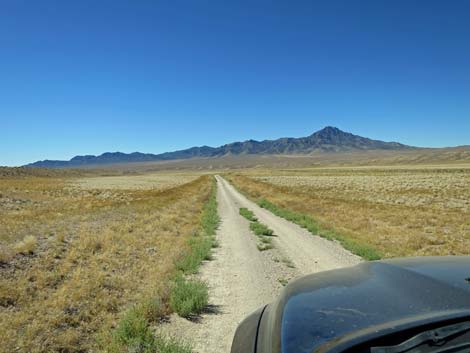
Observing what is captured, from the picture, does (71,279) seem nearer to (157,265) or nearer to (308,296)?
(157,265)

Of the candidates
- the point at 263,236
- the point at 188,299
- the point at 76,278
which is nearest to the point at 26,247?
the point at 76,278

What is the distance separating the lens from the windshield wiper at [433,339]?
1.66m

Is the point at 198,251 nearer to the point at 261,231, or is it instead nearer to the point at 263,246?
the point at 263,246

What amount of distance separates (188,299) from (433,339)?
5.15m

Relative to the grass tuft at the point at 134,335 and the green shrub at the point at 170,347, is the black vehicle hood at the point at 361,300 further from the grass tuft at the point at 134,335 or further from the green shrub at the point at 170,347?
the grass tuft at the point at 134,335

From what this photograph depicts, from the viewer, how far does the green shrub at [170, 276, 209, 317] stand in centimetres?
599

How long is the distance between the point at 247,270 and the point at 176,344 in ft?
14.2

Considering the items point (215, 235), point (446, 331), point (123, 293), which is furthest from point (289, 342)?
point (215, 235)

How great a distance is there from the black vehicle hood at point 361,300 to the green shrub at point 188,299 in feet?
12.3

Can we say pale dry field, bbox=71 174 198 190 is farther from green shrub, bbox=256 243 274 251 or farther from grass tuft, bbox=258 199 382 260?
green shrub, bbox=256 243 274 251

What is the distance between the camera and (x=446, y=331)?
5.76 ft

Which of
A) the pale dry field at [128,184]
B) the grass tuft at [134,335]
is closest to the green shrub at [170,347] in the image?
the grass tuft at [134,335]

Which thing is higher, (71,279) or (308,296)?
(308,296)

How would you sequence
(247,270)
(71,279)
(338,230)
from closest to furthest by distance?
(71,279) < (247,270) < (338,230)
